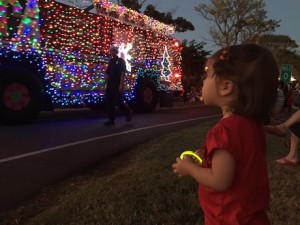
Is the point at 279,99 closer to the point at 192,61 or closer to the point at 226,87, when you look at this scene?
the point at 226,87

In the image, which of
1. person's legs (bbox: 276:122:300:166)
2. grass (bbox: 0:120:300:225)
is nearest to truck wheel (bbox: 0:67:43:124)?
grass (bbox: 0:120:300:225)

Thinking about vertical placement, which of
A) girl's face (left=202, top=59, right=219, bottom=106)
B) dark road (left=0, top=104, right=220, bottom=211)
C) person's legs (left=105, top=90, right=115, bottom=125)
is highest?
girl's face (left=202, top=59, right=219, bottom=106)

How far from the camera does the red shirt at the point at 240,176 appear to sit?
1910 mm

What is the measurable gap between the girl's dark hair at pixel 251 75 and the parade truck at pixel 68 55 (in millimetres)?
8184

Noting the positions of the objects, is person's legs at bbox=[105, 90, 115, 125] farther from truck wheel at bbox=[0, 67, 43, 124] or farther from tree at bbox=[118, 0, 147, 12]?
tree at bbox=[118, 0, 147, 12]

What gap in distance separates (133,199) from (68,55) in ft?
24.8

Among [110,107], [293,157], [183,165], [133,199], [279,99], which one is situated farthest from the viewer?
[110,107]

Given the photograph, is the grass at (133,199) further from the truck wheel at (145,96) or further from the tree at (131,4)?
the tree at (131,4)

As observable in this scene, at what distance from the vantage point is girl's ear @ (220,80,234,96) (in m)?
1.93

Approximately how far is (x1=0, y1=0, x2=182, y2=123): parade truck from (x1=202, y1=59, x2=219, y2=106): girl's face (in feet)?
26.4

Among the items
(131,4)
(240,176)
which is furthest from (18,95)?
(131,4)

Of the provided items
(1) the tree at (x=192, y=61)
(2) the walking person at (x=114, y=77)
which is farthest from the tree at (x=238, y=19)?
(2) the walking person at (x=114, y=77)

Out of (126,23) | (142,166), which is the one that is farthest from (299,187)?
(126,23)

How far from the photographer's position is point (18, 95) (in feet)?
32.2
